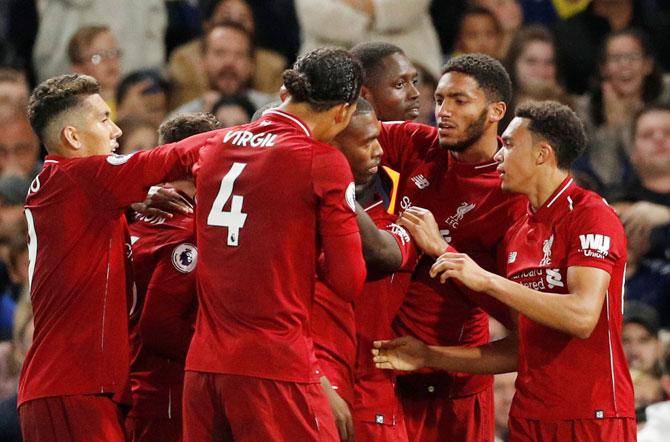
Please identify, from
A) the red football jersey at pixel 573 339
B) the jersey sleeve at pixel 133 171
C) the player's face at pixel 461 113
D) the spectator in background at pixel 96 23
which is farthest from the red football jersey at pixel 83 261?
the spectator in background at pixel 96 23

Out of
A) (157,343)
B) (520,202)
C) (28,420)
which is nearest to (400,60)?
(520,202)

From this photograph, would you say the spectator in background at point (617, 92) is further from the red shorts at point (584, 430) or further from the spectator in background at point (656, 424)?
the red shorts at point (584, 430)

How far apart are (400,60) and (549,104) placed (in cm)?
109

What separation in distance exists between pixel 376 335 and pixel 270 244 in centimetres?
→ 102

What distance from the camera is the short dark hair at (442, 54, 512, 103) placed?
233 inches

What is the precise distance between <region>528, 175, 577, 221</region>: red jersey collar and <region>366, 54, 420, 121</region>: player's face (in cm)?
122

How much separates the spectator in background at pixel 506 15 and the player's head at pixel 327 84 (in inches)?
194

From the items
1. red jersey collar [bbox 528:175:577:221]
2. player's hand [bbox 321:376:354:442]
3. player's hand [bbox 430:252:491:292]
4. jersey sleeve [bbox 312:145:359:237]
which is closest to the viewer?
jersey sleeve [bbox 312:145:359:237]

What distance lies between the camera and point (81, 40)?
9.64 meters

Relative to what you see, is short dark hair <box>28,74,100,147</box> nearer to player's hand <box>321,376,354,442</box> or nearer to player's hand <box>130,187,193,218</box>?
player's hand <box>130,187,193,218</box>

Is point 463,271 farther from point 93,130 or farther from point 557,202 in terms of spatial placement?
point 93,130

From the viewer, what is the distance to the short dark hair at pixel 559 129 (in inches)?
213

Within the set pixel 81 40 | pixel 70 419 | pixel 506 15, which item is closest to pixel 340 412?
pixel 70 419

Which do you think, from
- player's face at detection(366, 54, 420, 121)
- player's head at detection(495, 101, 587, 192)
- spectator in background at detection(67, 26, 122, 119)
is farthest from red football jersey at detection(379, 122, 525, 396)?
spectator in background at detection(67, 26, 122, 119)
